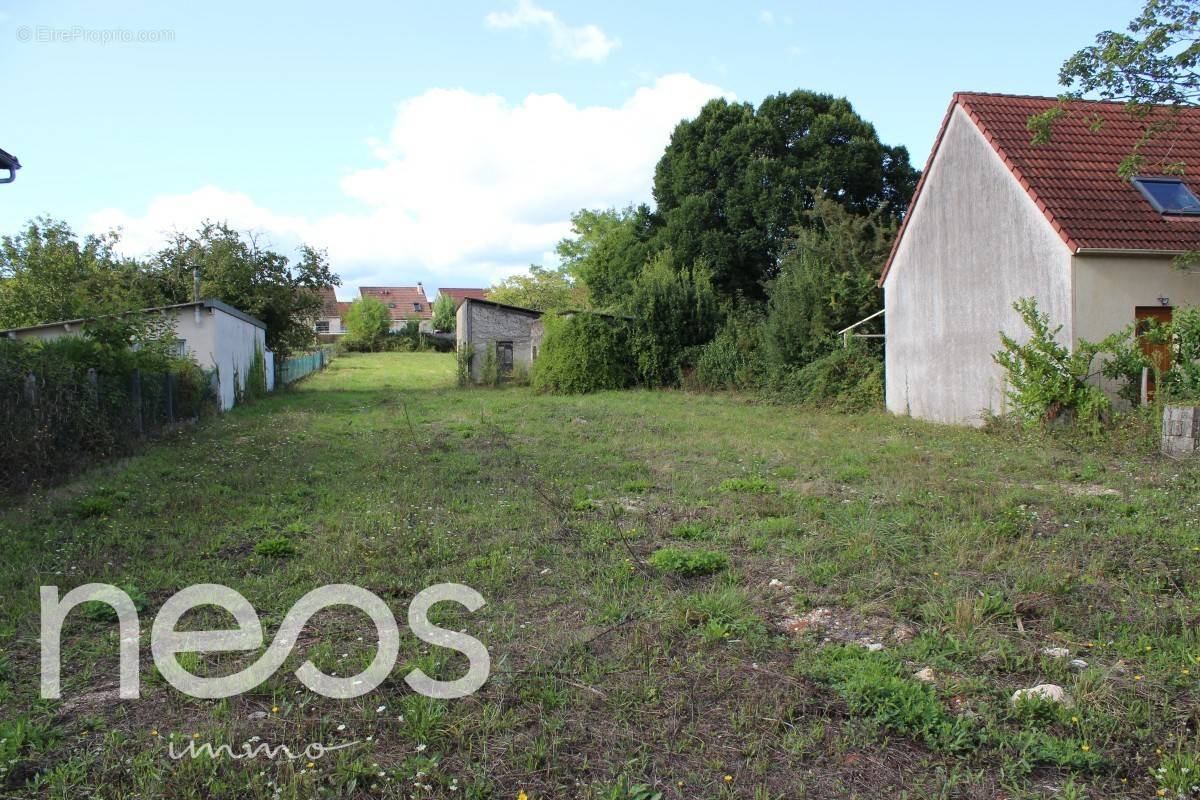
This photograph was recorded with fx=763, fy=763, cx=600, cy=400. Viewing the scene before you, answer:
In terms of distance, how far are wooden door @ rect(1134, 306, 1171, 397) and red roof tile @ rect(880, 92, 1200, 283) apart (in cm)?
100

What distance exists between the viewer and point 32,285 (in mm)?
21656

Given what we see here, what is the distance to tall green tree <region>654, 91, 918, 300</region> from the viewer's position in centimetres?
2892

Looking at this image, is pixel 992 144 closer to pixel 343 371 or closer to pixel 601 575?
pixel 601 575

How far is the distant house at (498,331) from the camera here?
30.4 m

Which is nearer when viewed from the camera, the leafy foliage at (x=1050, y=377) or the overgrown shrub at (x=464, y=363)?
the leafy foliage at (x=1050, y=377)

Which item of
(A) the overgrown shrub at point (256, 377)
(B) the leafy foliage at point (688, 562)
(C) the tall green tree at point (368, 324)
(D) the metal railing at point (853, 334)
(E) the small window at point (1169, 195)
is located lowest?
(B) the leafy foliage at point (688, 562)

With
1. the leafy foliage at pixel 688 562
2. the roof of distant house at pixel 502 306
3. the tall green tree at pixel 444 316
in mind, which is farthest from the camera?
the tall green tree at pixel 444 316

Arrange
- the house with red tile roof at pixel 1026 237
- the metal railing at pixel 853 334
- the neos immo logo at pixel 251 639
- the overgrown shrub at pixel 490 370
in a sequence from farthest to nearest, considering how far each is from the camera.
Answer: the overgrown shrub at pixel 490 370
the metal railing at pixel 853 334
the house with red tile roof at pixel 1026 237
the neos immo logo at pixel 251 639

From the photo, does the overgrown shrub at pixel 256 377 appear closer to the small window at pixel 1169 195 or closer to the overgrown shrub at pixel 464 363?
the overgrown shrub at pixel 464 363

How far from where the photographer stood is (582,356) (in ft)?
85.5

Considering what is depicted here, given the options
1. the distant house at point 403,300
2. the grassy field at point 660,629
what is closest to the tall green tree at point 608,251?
the grassy field at point 660,629

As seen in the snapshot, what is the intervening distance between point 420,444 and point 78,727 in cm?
887

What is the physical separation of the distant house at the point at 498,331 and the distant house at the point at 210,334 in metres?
10.2

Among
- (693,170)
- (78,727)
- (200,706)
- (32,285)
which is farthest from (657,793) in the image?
(693,170)
